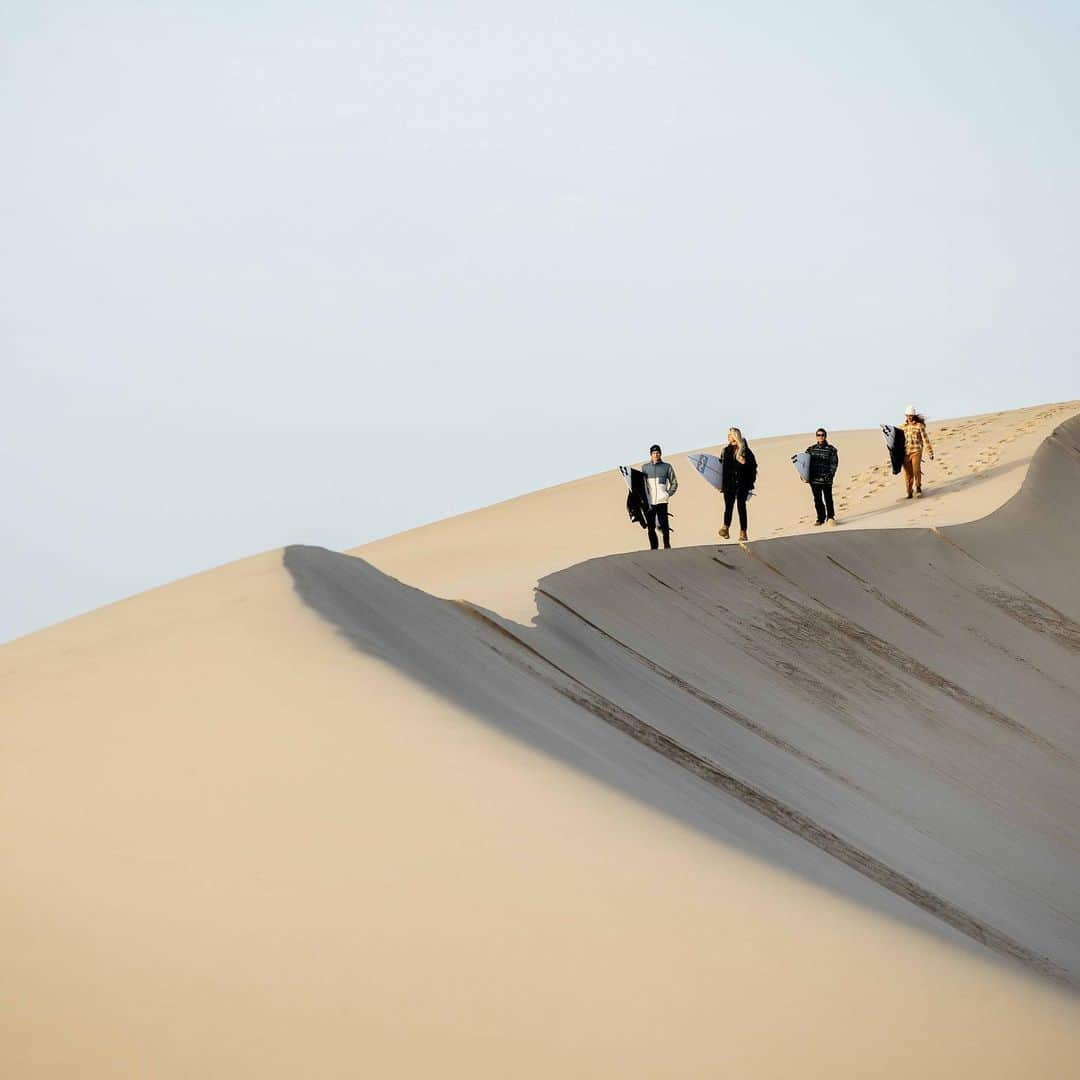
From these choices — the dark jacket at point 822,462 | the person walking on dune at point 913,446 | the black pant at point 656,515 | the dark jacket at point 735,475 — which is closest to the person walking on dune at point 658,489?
the black pant at point 656,515

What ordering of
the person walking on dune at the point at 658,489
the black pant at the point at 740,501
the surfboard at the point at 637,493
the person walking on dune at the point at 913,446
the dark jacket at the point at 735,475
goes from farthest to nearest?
the person walking on dune at the point at 913,446
the dark jacket at the point at 735,475
the black pant at the point at 740,501
the surfboard at the point at 637,493
the person walking on dune at the point at 658,489

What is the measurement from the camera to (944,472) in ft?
69.7

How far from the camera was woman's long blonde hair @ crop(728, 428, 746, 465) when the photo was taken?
14719mm

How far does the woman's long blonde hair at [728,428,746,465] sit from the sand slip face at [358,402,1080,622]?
200cm

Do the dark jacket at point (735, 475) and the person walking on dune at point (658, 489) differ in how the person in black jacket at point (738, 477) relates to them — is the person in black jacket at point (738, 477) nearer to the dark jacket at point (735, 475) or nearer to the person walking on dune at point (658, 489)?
the dark jacket at point (735, 475)

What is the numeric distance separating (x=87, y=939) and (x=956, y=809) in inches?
253

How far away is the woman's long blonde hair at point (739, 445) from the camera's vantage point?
14.7 meters

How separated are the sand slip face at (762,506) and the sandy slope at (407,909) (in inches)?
442

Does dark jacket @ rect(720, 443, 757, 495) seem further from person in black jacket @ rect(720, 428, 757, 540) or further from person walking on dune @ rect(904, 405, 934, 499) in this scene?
person walking on dune @ rect(904, 405, 934, 499)

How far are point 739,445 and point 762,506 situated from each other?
9.24 m

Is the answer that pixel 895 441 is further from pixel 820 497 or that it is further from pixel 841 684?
pixel 841 684

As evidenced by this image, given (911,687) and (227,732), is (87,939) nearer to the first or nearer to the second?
(227,732)

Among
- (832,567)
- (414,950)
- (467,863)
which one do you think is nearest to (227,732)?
(467,863)

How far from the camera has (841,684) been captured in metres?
10.6
